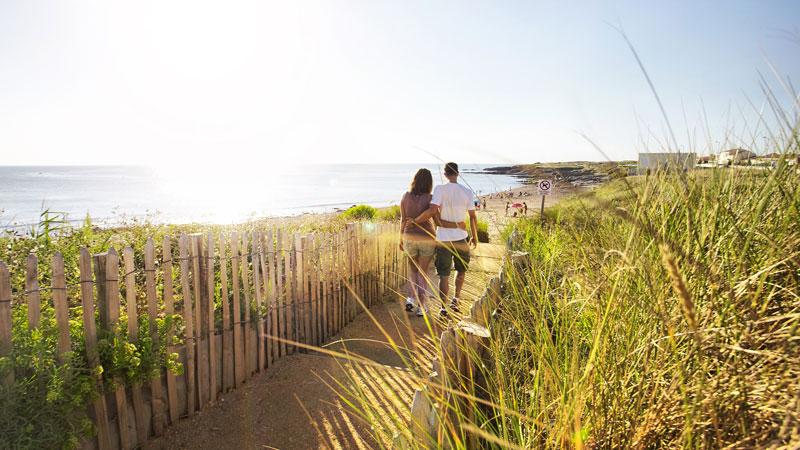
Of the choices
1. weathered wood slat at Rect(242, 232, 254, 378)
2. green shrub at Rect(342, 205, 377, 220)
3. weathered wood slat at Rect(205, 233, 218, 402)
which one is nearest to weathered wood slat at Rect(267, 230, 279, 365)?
weathered wood slat at Rect(242, 232, 254, 378)

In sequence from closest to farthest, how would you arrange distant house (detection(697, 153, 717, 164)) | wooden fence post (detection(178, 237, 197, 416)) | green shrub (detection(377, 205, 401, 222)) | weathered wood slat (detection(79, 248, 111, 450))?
1. distant house (detection(697, 153, 717, 164))
2. weathered wood slat (detection(79, 248, 111, 450))
3. wooden fence post (detection(178, 237, 197, 416))
4. green shrub (detection(377, 205, 401, 222))

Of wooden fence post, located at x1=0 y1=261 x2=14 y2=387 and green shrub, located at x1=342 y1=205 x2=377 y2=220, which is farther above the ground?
wooden fence post, located at x1=0 y1=261 x2=14 y2=387

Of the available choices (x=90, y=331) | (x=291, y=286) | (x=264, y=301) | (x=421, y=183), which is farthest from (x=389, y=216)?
(x=90, y=331)

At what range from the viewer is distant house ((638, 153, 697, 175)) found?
5.92 feet

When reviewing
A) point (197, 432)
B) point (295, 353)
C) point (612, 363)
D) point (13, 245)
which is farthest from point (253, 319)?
point (612, 363)

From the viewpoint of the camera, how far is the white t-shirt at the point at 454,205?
4.22 m

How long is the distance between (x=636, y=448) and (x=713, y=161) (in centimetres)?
153

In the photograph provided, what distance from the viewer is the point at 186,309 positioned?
9.41 ft

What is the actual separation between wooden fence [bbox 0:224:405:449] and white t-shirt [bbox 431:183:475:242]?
1254 millimetres

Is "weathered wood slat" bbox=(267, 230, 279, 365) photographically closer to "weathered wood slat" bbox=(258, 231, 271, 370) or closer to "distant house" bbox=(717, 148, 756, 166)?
"weathered wood slat" bbox=(258, 231, 271, 370)

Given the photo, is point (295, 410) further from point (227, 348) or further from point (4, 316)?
point (4, 316)

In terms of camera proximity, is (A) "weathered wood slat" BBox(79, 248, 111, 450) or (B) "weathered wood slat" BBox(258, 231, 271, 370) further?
(B) "weathered wood slat" BBox(258, 231, 271, 370)

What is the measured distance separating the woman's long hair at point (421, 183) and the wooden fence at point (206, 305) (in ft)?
3.21

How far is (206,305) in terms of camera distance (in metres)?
3.05
